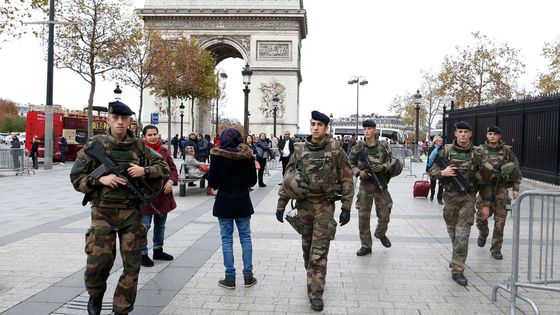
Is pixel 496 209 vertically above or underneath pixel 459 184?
underneath

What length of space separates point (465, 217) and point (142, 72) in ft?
91.8

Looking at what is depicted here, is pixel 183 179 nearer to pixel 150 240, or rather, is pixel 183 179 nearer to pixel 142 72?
pixel 150 240

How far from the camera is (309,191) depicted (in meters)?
5.22

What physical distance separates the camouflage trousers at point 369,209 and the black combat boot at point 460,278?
1.52 meters

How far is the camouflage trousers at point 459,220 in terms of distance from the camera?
19.6 ft

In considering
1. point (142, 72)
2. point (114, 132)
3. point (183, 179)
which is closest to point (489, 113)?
point (183, 179)

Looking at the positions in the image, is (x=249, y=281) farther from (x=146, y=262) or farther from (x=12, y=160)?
(x=12, y=160)

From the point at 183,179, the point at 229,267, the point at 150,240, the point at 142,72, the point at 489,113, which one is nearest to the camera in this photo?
the point at 229,267

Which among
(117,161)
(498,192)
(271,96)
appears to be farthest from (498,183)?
(271,96)

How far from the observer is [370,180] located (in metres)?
7.32

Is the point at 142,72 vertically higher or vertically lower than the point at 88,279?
higher

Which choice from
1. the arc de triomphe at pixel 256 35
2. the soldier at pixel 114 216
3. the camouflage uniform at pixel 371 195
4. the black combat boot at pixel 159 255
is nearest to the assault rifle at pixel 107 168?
the soldier at pixel 114 216

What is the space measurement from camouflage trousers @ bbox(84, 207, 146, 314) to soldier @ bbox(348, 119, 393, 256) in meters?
3.53

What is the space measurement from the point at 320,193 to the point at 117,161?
1928 millimetres
